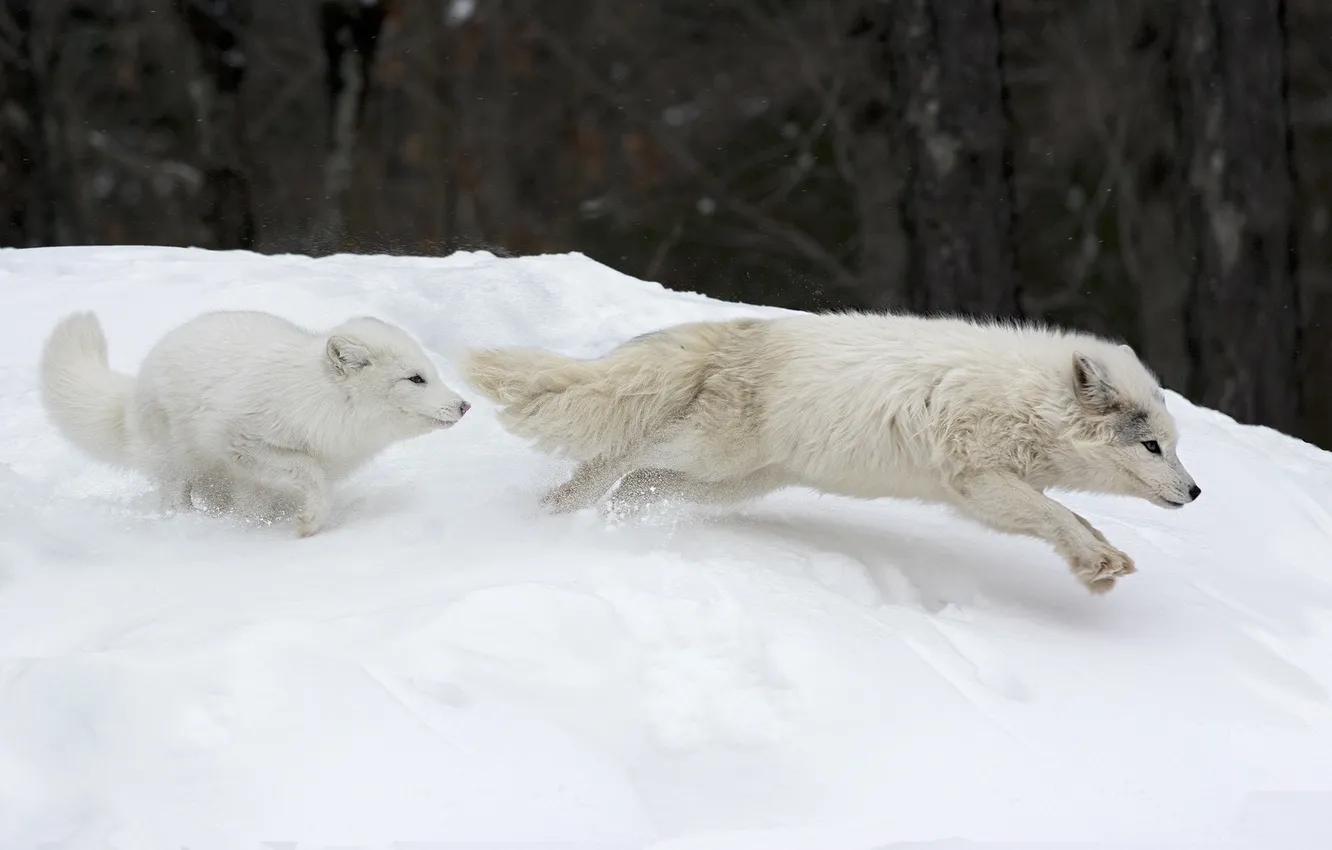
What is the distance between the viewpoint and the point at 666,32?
19562 mm

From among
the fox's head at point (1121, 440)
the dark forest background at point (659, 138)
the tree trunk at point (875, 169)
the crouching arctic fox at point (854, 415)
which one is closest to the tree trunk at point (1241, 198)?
the dark forest background at point (659, 138)

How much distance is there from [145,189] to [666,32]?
24.9ft

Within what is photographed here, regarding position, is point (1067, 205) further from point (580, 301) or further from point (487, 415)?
point (487, 415)

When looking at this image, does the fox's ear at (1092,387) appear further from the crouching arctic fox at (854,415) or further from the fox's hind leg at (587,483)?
the fox's hind leg at (587,483)

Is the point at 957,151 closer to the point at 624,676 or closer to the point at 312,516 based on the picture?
the point at 312,516

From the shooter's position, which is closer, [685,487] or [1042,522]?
Answer: [1042,522]

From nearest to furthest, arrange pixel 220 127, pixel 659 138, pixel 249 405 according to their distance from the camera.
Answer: pixel 249 405
pixel 220 127
pixel 659 138

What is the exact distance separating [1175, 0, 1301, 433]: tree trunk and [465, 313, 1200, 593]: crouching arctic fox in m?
6.33

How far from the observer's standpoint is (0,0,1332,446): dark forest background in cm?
1791

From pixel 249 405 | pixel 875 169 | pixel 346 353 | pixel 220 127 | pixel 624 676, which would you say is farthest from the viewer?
pixel 875 169

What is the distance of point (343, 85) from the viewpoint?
1842cm

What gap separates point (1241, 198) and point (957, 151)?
97.3 inches

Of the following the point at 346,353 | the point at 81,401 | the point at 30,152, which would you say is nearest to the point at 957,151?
the point at 346,353

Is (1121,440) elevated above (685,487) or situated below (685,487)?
above
